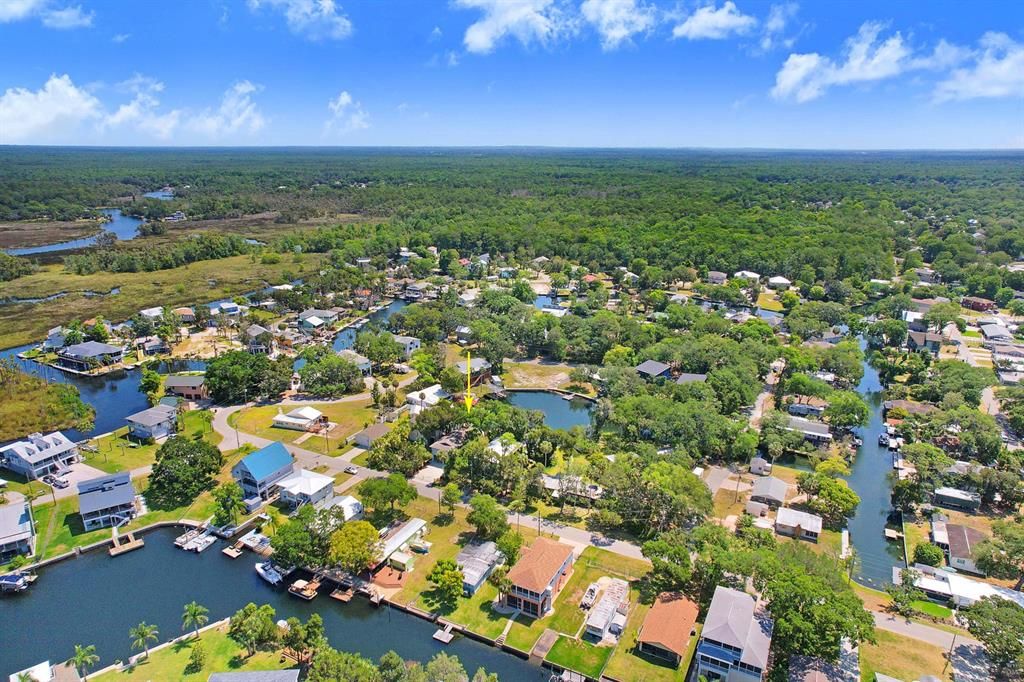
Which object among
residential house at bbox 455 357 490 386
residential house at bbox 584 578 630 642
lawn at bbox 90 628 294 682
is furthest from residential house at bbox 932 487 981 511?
lawn at bbox 90 628 294 682

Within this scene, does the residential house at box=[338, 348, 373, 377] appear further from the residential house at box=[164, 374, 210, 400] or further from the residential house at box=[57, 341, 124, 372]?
the residential house at box=[57, 341, 124, 372]

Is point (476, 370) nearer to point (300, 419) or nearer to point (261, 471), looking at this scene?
point (300, 419)

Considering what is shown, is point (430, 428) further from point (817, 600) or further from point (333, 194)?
point (333, 194)

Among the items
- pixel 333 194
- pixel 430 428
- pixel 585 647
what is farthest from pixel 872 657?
pixel 333 194

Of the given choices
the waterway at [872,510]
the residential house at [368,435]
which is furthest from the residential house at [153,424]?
the waterway at [872,510]

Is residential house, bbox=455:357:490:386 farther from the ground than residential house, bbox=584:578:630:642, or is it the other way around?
residential house, bbox=455:357:490:386
